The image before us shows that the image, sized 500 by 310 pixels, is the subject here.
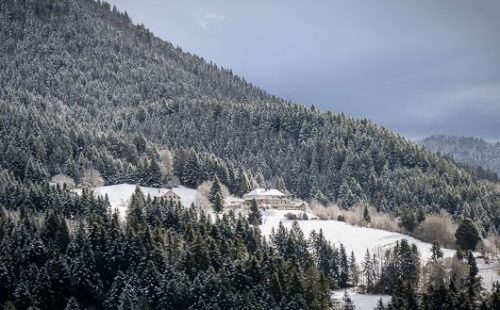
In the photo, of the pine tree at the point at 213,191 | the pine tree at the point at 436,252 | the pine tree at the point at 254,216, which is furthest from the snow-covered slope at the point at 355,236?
the pine tree at the point at 213,191

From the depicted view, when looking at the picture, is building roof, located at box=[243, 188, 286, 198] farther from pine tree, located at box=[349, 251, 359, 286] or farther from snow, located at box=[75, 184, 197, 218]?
pine tree, located at box=[349, 251, 359, 286]

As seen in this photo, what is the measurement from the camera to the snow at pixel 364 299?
104125mm

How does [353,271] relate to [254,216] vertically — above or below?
below

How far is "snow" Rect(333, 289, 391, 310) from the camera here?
10412 centimetres

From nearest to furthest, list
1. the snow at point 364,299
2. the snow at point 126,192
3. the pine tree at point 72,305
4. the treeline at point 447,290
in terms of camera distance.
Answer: the treeline at point 447,290
the pine tree at point 72,305
the snow at point 364,299
the snow at point 126,192

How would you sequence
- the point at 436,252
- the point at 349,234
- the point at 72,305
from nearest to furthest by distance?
→ 1. the point at 72,305
2. the point at 436,252
3. the point at 349,234

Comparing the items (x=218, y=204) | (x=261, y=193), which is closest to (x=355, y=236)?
(x=218, y=204)

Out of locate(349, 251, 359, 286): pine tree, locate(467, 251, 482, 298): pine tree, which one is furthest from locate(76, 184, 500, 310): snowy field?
locate(349, 251, 359, 286): pine tree

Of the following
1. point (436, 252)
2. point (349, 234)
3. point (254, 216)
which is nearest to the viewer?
point (436, 252)

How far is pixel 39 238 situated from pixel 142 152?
92588 millimetres

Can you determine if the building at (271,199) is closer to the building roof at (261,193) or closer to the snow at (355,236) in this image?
the building roof at (261,193)

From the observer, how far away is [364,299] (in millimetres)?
107938

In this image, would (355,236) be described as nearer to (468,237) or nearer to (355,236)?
(355,236)

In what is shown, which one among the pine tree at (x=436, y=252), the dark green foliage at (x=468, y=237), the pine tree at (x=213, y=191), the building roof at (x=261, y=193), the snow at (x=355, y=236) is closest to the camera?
the pine tree at (x=436, y=252)
